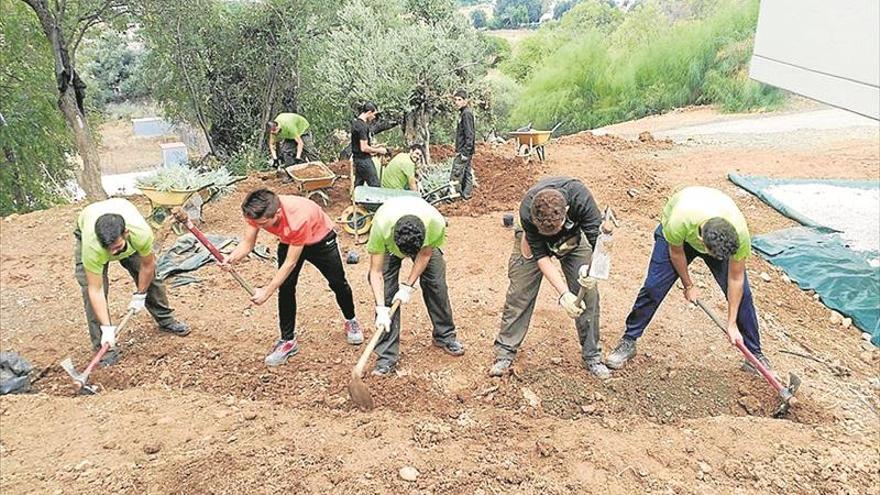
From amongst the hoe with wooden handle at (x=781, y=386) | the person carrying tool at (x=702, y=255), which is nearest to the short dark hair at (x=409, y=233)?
the person carrying tool at (x=702, y=255)

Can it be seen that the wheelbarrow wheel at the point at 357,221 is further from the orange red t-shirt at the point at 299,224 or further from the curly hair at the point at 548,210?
the curly hair at the point at 548,210

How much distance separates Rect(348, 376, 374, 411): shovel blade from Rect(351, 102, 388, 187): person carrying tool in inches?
138

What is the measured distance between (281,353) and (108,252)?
1158 millimetres

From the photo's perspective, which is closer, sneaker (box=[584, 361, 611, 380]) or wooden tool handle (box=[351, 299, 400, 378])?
wooden tool handle (box=[351, 299, 400, 378])

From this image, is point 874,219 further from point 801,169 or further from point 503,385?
point 503,385

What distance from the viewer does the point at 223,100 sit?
989 centimetres

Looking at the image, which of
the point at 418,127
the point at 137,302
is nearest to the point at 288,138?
the point at 418,127

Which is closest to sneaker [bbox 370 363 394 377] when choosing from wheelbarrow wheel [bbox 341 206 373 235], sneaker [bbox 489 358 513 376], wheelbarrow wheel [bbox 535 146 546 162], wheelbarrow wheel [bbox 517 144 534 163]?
sneaker [bbox 489 358 513 376]

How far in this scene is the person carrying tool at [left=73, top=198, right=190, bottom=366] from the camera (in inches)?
140

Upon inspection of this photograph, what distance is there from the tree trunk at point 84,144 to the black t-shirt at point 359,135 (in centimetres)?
412

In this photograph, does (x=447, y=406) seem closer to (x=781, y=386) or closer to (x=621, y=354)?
(x=621, y=354)

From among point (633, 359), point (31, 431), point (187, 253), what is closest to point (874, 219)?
point (633, 359)

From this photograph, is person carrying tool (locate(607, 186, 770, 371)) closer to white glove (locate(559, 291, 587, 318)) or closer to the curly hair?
white glove (locate(559, 291, 587, 318))

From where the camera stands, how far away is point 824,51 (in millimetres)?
4598
